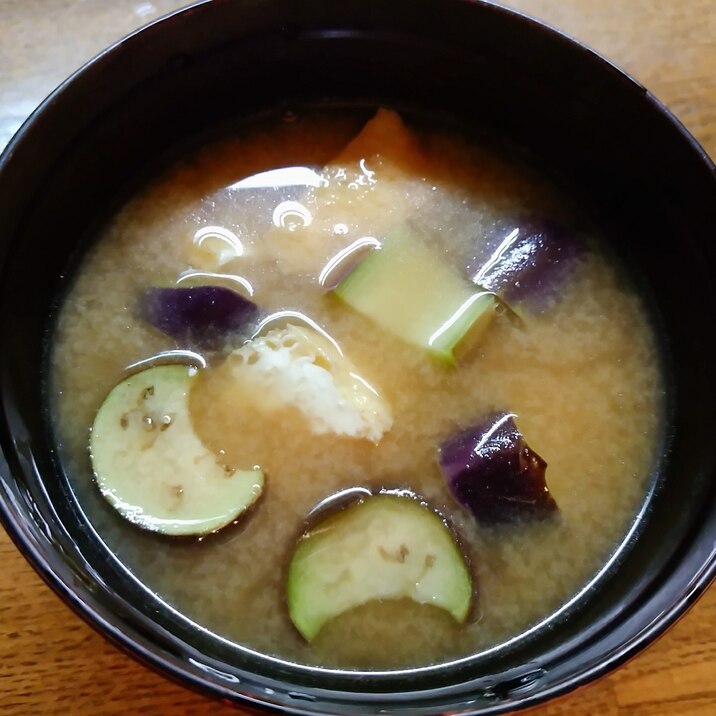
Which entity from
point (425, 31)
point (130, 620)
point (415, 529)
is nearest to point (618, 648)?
point (415, 529)

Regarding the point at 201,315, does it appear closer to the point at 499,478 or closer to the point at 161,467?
the point at 161,467

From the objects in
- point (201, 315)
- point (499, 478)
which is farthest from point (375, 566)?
point (201, 315)

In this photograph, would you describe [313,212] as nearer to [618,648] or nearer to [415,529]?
[415,529]

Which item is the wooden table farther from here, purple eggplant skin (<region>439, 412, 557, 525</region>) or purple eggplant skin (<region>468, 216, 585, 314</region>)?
purple eggplant skin (<region>468, 216, 585, 314</region>)

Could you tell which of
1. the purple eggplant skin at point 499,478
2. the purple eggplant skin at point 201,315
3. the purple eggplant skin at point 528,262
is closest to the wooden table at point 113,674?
the purple eggplant skin at point 499,478

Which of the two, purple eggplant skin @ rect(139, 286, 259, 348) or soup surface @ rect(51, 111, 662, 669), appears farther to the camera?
purple eggplant skin @ rect(139, 286, 259, 348)

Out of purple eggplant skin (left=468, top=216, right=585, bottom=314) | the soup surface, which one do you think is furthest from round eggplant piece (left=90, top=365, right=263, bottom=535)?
purple eggplant skin (left=468, top=216, right=585, bottom=314)
